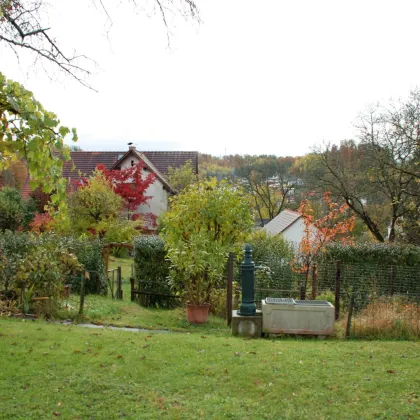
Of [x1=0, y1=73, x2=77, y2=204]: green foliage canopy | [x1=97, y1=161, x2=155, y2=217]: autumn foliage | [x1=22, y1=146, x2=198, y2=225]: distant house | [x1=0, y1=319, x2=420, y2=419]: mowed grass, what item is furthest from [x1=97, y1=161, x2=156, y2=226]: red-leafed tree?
[x1=0, y1=73, x2=77, y2=204]: green foliage canopy

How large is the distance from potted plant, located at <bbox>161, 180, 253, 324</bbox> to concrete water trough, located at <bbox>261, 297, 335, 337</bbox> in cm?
237

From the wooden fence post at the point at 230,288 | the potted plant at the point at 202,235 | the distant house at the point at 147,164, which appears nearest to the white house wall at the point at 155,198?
the distant house at the point at 147,164

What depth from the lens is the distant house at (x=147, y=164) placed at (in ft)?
114

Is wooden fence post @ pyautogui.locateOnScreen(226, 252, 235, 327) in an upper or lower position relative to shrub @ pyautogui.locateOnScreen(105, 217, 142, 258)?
lower

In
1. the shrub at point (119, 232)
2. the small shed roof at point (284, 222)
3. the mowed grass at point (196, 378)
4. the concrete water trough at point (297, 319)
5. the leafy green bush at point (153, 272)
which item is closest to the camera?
the mowed grass at point (196, 378)

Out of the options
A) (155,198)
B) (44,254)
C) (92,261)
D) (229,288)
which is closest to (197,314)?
(229,288)

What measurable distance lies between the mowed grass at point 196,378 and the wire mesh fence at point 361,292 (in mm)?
1084

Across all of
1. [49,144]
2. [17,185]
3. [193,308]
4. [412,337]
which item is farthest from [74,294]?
[17,185]

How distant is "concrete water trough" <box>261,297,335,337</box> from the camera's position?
342 inches

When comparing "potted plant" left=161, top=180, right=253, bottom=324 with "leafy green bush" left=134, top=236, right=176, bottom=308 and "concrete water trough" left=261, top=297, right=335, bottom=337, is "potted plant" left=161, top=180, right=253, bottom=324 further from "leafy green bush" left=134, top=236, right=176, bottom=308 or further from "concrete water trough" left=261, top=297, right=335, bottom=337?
"concrete water trough" left=261, top=297, right=335, bottom=337

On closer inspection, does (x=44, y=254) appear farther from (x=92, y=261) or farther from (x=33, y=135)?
(x=33, y=135)

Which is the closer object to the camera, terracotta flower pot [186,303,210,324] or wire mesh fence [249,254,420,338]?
wire mesh fence [249,254,420,338]

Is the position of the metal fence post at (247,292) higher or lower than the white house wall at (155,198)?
lower

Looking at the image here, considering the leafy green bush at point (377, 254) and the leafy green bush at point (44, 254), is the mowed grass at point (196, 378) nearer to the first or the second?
the leafy green bush at point (44, 254)
